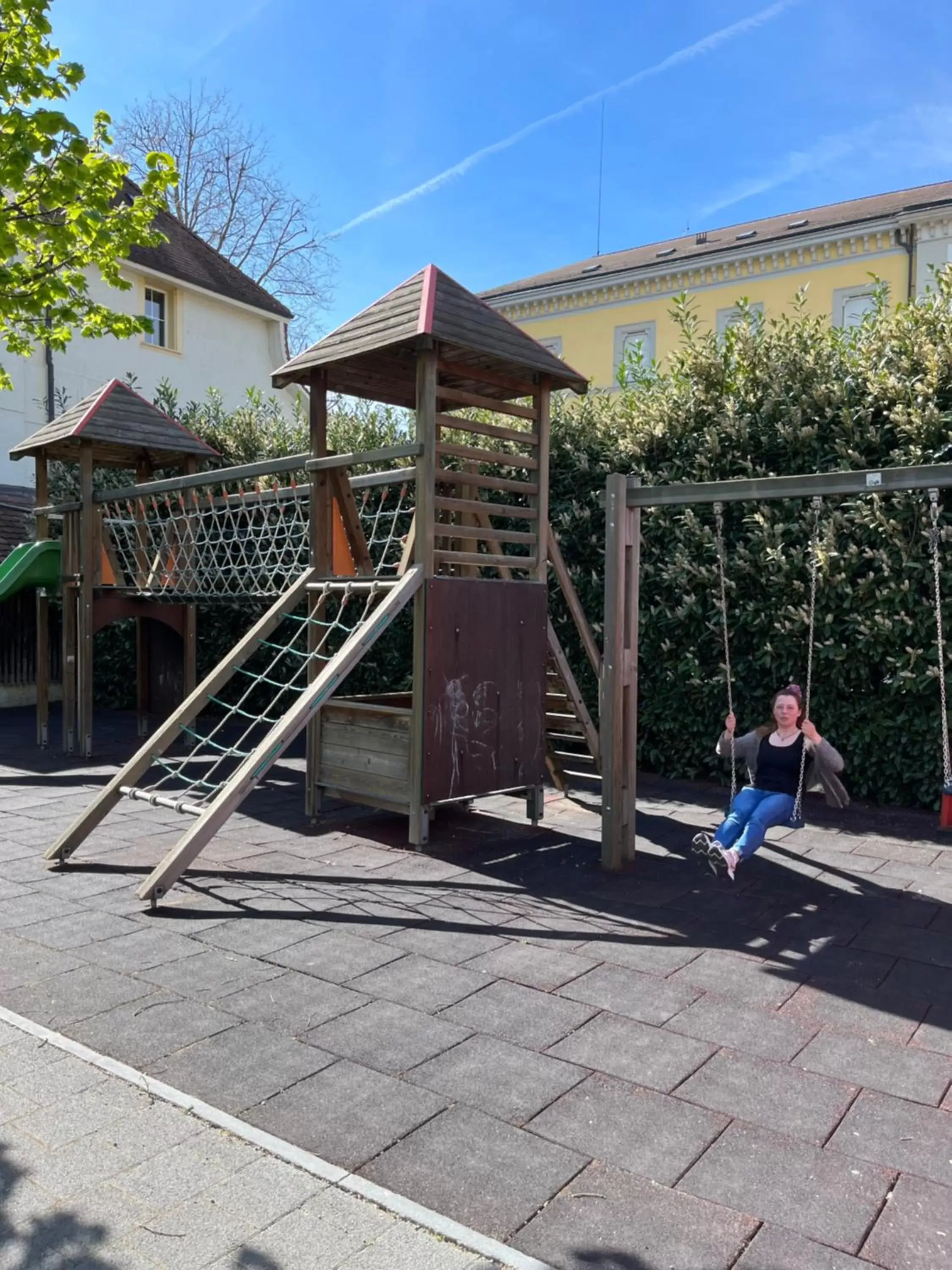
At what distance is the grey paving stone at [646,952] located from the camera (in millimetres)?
4285

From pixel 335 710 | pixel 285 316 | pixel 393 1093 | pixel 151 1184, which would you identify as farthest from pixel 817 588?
pixel 285 316

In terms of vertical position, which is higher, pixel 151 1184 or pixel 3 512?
pixel 3 512

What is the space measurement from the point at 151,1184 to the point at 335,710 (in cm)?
442

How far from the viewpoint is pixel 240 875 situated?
565 cm

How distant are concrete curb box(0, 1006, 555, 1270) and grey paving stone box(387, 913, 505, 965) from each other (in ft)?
4.83

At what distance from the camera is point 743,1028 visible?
12.0ft

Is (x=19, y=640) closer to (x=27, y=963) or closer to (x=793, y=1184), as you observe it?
(x=27, y=963)

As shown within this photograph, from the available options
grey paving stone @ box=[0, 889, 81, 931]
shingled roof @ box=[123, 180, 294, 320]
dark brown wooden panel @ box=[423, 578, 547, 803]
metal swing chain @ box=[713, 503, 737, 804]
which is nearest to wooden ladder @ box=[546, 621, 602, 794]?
dark brown wooden panel @ box=[423, 578, 547, 803]

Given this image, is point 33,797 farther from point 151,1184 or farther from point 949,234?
point 949,234

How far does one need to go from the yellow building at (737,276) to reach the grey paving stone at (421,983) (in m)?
17.4

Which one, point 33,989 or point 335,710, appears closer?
point 33,989

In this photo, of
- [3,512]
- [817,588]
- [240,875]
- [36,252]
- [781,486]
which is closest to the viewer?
[781,486]

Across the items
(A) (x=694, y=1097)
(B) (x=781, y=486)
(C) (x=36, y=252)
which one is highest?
(C) (x=36, y=252)

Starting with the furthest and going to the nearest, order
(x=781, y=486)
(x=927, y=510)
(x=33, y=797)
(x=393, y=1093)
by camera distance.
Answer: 1. (x=33, y=797)
2. (x=927, y=510)
3. (x=781, y=486)
4. (x=393, y=1093)
